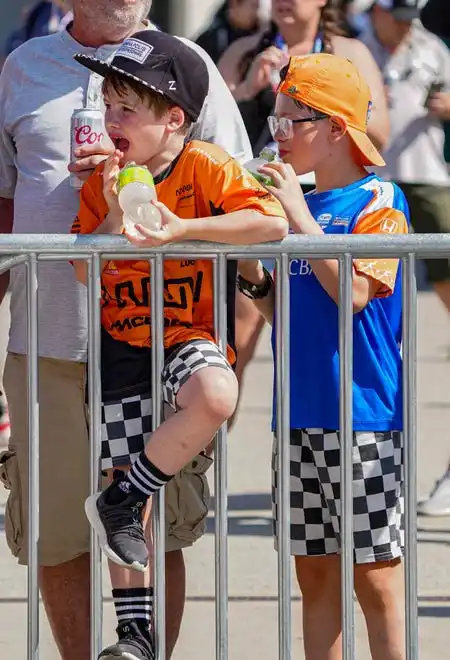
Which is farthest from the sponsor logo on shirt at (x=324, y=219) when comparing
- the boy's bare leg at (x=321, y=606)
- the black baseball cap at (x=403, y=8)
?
the black baseball cap at (x=403, y=8)

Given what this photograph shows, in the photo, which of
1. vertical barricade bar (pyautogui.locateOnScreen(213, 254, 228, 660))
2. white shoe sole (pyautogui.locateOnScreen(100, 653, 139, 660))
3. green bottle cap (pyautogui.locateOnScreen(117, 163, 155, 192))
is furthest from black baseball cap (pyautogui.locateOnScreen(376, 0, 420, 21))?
white shoe sole (pyautogui.locateOnScreen(100, 653, 139, 660))

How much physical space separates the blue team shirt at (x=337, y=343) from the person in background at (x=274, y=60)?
2044 mm

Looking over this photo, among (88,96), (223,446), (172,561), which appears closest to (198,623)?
(172,561)

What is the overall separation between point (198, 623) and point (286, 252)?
196cm

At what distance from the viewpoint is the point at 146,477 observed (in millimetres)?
4035

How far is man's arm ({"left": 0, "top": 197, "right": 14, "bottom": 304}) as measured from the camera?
497 cm

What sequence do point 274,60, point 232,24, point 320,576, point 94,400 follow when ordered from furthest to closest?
point 232,24
point 274,60
point 320,576
point 94,400

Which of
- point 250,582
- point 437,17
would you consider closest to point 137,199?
point 250,582

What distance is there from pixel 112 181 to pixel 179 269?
0.31 meters

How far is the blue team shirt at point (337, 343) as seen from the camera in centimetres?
425

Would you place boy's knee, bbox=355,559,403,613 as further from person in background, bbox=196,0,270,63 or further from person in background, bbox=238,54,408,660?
person in background, bbox=196,0,270,63

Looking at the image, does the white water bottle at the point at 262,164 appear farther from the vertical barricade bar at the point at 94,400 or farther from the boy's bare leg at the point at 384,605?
the boy's bare leg at the point at 384,605

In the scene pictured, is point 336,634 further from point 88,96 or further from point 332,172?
point 88,96

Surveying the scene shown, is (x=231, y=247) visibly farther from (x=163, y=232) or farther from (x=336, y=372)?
(x=336, y=372)
